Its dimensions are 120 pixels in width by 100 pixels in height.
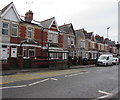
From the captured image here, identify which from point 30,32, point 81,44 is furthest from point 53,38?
point 81,44

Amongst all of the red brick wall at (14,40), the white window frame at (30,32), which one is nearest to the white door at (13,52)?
the red brick wall at (14,40)

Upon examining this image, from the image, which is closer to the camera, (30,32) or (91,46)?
(30,32)

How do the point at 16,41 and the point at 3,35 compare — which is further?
the point at 16,41

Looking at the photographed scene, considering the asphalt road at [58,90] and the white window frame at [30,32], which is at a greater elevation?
the white window frame at [30,32]

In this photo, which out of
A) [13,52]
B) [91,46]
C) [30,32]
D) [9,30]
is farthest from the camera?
[91,46]

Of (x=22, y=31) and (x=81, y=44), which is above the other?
(x=22, y=31)

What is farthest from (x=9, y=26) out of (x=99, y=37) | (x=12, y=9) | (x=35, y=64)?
(x=99, y=37)

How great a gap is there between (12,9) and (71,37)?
1641 centimetres

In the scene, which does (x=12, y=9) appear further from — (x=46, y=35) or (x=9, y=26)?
(x=46, y=35)

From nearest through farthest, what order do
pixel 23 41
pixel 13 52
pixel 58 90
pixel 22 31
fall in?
1. pixel 58 90
2. pixel 13 52
3. pixel 23 41
4. pixel 22 31

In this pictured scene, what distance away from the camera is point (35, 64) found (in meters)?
21.1

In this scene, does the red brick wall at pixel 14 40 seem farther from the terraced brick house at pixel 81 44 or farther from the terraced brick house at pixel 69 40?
the terraced brick house at pixel 81 44

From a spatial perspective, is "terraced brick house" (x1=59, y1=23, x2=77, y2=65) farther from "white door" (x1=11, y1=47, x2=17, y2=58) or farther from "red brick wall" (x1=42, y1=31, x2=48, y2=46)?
"white door" (x1=11, y1=47, x2=17, y2=58)

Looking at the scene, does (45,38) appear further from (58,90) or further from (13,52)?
(58,90)
